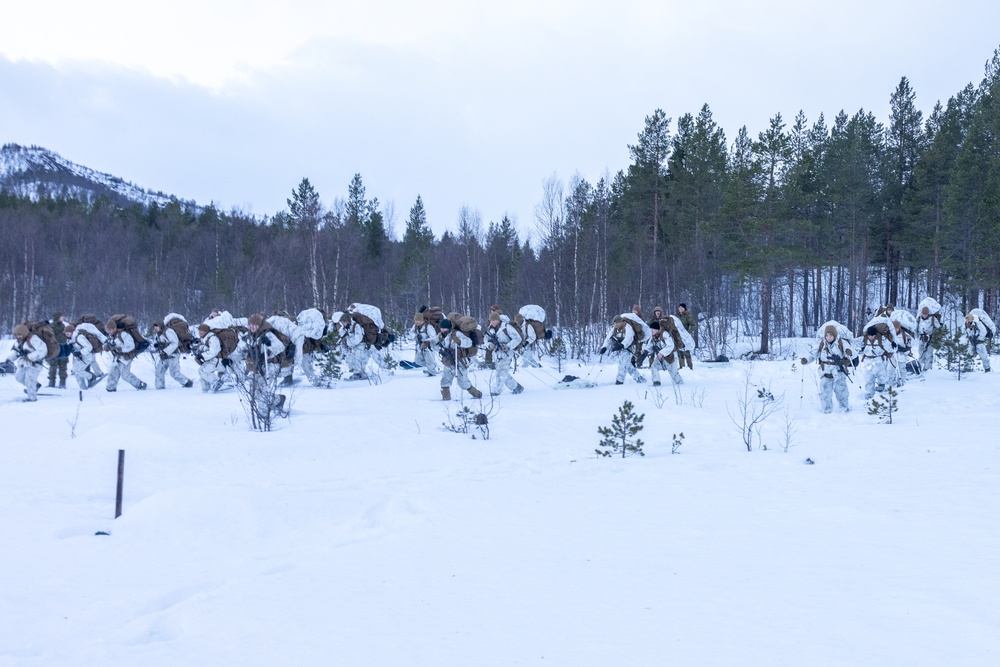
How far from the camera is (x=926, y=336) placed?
655 inches

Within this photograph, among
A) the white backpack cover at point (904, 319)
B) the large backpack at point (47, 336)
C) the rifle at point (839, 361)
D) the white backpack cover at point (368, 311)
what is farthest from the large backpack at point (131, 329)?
the white backpack cover at point (904, 319)

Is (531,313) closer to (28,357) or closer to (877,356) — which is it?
(877,356)

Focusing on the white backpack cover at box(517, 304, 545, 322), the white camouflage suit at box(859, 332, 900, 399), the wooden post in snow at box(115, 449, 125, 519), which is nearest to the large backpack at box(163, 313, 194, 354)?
the white backpack cover at box(517, 304, 545, 322)

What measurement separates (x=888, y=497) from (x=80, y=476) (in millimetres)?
7574

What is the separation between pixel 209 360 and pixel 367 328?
351 cm

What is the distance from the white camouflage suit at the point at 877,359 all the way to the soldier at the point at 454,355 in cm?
724

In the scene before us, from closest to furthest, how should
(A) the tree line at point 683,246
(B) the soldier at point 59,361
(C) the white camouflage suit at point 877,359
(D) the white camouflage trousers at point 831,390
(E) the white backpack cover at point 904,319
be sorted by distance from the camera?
(D) the white camouflage trousers at point 831,390 < (C) the white camouflage suit at point 877,359 < (E) the white backpack cover at point 904,319 < (B) the soldier at point 59,361 < (A) the tree line at point 683,246

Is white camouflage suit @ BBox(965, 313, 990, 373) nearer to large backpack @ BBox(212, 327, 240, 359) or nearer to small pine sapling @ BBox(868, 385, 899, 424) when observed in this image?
small pine sapling @ BBox(868, 385, 899, 424)

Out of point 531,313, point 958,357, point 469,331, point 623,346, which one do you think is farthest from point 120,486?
point 958,357

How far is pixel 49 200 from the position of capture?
61812mm

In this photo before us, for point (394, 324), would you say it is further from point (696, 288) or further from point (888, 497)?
point (888, 497)

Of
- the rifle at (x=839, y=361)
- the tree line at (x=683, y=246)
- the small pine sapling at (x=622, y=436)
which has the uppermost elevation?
the tree line at (x=683, y=246)

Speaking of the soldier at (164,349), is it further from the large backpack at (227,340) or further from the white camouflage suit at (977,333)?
the white camouflage suit at (977,333)

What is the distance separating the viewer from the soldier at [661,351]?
14992mm
